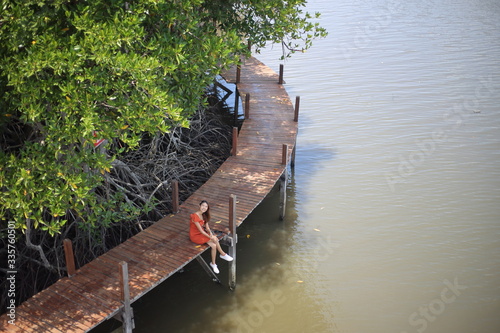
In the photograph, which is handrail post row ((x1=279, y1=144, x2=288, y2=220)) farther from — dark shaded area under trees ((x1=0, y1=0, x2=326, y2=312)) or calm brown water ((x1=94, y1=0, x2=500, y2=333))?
dark shaded area under trees ((x1=0, y1=0, x2=326, y2=312))

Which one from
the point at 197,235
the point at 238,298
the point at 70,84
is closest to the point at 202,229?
the point at 197,235

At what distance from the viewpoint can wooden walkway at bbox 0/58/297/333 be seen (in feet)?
28.0

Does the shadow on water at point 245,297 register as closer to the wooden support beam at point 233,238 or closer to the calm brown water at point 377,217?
the calm brown water at point 377,217

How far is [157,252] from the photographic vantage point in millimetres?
10141

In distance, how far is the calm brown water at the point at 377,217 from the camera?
10844mm

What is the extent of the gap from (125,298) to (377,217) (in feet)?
24.9

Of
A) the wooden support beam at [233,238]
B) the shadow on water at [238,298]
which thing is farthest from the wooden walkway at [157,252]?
the shadow on water at [238,298]

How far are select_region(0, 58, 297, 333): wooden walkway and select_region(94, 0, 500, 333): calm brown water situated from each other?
4.72ft

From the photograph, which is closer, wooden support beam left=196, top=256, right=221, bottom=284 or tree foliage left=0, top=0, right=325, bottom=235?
tree foliage left=0, top=0, right=325, bottom=235

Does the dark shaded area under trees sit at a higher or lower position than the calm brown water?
higher

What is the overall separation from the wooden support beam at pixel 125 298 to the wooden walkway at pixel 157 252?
133mm

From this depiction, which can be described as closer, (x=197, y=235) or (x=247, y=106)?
(x=197, y=235)

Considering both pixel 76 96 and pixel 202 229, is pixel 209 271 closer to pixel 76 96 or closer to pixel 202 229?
pixel 202 229

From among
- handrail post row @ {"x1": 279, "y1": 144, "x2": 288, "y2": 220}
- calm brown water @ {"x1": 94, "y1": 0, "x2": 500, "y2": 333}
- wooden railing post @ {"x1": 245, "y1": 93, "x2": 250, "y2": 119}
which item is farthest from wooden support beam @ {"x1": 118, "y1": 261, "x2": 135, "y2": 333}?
wooden railing post @ {"x1": 245, "y1": 93, "x2": 250, "y2": 119}
